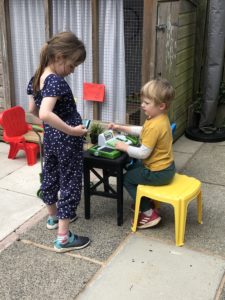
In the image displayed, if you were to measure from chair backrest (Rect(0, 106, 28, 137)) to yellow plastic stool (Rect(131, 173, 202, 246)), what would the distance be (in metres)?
2.18

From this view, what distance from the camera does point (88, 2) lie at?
448 centimetres

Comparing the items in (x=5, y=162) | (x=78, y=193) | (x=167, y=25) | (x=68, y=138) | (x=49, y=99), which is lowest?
(x=5, y=162)

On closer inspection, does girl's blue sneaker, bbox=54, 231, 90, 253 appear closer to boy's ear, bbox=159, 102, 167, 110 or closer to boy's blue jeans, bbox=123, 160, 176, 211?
boy's blue jeans, bbox=123, 160, 176, 211

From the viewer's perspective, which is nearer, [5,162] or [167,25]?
[167,25]


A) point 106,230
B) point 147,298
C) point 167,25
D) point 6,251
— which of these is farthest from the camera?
point 167,25

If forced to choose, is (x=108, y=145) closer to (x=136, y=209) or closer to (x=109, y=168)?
(x=109, y=168)

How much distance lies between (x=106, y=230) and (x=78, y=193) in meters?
0.54

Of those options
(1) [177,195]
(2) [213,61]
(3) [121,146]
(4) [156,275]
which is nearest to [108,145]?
(3) [121,146]

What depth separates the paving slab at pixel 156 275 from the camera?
2.47m

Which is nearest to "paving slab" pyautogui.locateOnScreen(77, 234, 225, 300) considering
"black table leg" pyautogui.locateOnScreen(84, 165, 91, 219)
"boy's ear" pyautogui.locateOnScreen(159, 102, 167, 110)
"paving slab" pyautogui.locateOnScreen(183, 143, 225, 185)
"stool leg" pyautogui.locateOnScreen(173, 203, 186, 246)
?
"stool leg" pyautogui.locateOnScreen(173, 203, 186, 246)

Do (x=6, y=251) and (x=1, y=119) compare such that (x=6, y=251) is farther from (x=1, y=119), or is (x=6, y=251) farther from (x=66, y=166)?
(x=1, y=119)

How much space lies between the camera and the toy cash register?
308 centimetres

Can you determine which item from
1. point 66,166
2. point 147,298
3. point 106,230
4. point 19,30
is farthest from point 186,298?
point 19,30

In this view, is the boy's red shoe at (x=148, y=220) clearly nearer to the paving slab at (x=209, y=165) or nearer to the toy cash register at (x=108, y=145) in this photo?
the toy cash register at (x=108, y=145)
